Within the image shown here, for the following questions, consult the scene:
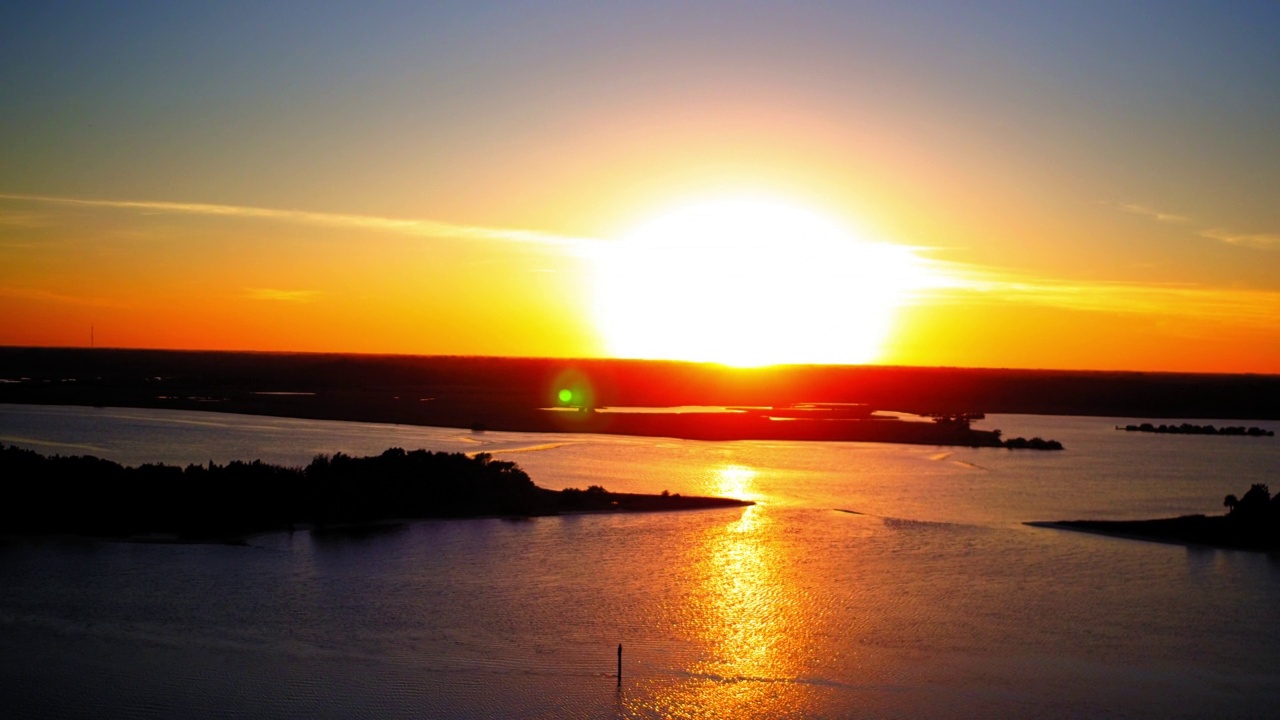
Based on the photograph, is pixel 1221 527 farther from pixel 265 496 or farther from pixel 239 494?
pixel 239 494

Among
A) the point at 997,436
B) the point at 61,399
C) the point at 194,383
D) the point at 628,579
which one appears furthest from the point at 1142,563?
the point at 194,383

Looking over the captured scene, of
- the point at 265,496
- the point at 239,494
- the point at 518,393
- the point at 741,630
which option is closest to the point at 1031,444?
the point at 741,630

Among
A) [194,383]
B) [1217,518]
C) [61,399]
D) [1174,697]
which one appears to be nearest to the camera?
[1174,697]

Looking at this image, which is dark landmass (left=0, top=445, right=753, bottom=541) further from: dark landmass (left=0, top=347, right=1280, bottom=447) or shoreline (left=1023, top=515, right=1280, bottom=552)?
dark landmass (left=0, top=347, right=1280, bottom=447)

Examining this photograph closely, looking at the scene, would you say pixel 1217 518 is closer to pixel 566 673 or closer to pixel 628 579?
pixel 628 579

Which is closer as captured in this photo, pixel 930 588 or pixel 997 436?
pixel 930 588

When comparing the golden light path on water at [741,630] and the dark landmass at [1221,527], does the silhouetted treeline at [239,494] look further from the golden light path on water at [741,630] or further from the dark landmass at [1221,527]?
the dark landmass at [1221,527]

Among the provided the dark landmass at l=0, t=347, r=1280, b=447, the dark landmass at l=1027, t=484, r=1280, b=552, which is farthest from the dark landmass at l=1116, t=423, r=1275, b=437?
the dark landmass at l=1027, t=484, r=1280, b=552

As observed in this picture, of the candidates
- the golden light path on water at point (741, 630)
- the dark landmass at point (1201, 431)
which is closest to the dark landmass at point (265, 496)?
the golden light path on water at point (741, 630)
